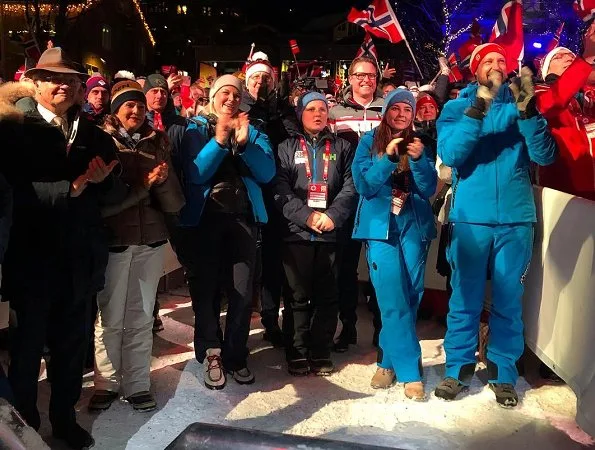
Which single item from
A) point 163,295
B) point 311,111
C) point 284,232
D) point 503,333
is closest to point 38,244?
point 284,232

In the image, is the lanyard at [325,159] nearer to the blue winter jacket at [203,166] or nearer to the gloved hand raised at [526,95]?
the blue winter jacket at [203,166]

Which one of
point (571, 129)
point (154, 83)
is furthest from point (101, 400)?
point (571, 129)

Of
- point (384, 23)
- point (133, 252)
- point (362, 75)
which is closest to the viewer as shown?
point (133, 252)

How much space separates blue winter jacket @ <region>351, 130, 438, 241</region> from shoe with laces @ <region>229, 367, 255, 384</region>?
137 cm

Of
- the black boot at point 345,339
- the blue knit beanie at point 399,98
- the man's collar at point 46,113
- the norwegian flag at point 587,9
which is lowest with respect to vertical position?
the black boot at point 345,339

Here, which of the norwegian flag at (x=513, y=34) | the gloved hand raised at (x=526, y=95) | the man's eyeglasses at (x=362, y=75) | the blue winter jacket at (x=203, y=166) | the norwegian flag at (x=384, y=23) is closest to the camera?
the gloved hand raised at (x=526, y=95)

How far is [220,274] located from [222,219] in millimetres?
454

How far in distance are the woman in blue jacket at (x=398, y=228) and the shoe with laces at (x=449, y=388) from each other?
134 millimetres

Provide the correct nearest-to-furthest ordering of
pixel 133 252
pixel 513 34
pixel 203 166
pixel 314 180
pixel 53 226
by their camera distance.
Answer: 1. pixel 53 226
2. pixel 133 252
3. pixel 203 166
4. pixel 314 180
5. pixel 513 34

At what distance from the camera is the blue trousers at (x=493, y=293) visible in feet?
13.7

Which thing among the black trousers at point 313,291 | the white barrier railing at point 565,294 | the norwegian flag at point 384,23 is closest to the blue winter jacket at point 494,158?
the white barrier railing at point 565,294

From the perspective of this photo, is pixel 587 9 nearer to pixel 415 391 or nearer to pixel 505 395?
pixel 505 395

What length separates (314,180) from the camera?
189 inches

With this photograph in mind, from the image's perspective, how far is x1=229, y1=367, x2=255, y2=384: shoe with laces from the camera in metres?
4.59
